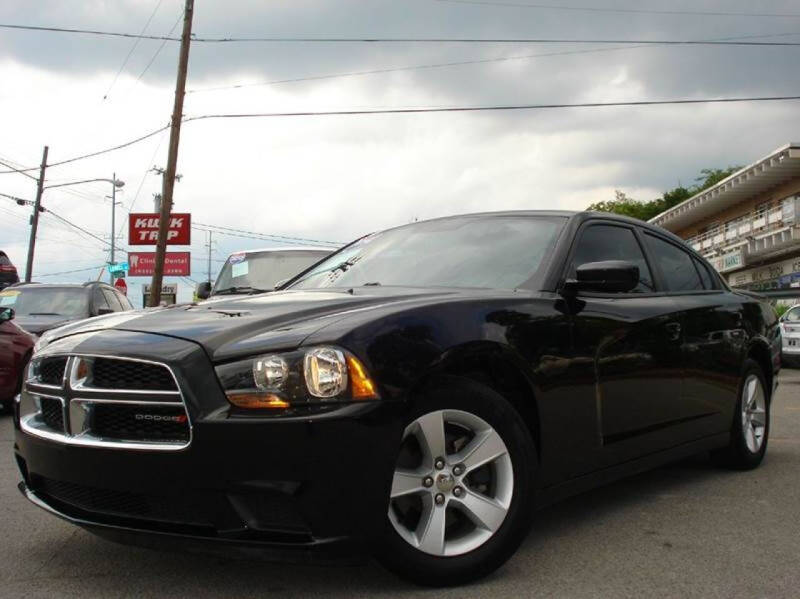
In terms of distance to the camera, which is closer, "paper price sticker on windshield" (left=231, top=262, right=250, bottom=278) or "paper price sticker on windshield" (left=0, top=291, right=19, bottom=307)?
"paper price sticker on windshield" (left=231, top=262, right=250, bottom=278)

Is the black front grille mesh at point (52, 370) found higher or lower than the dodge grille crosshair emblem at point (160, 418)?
higher

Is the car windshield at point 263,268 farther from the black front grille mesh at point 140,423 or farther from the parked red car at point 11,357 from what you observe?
the black front grille mesh at point 140,423

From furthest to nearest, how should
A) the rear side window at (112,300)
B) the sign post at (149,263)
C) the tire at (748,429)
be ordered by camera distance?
the sign post at (149,263) < the rear side window at (112,300) < the tire at (748,429)

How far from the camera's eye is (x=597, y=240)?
4422 millimetres

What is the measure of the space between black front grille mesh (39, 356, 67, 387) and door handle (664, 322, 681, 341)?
9.70 feet

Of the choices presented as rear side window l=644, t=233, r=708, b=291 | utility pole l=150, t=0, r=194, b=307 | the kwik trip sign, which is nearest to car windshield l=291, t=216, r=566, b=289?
rear side window l=644, t=233, r=708, b=291

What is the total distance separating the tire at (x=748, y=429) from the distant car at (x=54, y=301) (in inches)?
337

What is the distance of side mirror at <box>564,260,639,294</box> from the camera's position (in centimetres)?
372

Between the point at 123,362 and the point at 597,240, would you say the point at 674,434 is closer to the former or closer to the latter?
the point at 597,240

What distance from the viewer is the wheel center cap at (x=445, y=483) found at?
120 inches

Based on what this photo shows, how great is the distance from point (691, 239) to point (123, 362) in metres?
49.6

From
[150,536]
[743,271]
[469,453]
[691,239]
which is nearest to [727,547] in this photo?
[469,453]

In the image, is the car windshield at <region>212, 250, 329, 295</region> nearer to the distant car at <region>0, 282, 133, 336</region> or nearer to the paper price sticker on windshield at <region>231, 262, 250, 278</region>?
the paper price sticker on windshield at <region>231, 262, 250, 278</region>

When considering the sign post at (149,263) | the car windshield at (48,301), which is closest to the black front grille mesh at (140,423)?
the car windshield at (48,301)
